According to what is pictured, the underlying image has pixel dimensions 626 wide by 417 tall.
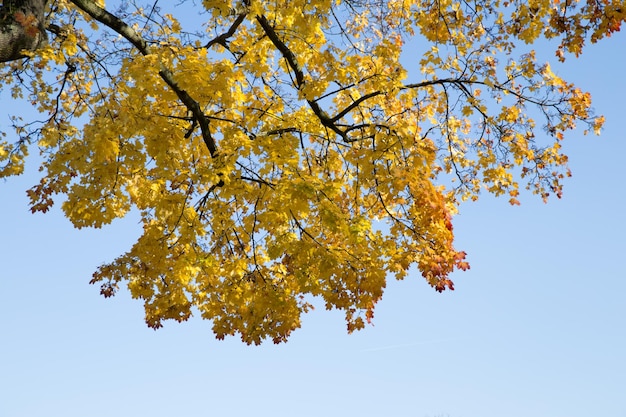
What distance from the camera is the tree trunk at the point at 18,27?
7562mm

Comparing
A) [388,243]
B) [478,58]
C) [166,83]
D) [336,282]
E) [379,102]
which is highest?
[379,102]

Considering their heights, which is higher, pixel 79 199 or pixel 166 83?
pixel 166 83

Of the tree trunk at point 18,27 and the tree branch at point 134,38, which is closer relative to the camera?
the tree trunk at point 18,27

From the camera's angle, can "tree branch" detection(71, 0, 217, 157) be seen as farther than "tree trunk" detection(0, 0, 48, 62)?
Yes

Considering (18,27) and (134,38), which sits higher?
(134,38)

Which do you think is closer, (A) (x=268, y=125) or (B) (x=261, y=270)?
(A) (x=268, y=125)

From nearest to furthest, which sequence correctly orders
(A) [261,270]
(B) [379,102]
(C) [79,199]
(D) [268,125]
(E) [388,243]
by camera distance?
Answer: (C) [79,199]
(D) [268,125]
(E) [388,243]
(A) [261,270]
(B) [379,102]

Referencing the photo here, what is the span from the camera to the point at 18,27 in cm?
766

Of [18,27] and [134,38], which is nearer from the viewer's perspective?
[18,27]

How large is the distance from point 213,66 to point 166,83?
33.9 inches

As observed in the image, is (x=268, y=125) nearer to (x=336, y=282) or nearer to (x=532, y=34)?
(x=336, y=282)

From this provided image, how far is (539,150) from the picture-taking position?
444 inches

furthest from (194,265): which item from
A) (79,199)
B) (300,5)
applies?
(300,5)

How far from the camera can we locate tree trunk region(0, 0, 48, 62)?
7562 mm
